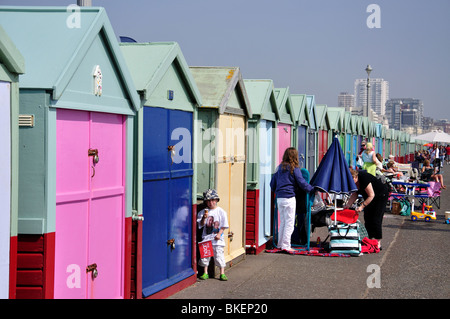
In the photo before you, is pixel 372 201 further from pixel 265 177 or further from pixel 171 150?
pixel 171 150

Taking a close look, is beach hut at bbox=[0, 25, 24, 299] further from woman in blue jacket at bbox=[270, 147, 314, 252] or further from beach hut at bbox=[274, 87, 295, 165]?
beach hut at bbox=[274, 87, 295, 165]

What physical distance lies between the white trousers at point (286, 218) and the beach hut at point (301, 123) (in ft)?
11.4

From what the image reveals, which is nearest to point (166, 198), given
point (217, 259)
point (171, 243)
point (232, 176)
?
point (171, 243)

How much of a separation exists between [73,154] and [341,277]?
4794 mm

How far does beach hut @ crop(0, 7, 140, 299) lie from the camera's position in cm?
494

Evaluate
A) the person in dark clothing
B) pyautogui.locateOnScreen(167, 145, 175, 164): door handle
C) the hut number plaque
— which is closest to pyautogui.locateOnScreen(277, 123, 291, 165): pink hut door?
the person in dark clothing

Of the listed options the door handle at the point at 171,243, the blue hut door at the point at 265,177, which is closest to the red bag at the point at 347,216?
the blue hut door at the point at 265,177

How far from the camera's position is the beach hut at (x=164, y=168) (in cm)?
684

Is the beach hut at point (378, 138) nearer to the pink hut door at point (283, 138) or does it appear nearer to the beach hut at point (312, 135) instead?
the beach hut at point (312, 135)

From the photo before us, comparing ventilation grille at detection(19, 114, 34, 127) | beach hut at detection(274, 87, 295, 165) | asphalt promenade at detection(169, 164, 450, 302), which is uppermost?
beach hut at detection(274, 87, 295, 165)

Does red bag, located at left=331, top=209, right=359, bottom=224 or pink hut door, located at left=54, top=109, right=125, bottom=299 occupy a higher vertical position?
pink hut door, located at left=54, top=109, right=125, bottom=299

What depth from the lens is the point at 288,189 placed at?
1080 centimetres

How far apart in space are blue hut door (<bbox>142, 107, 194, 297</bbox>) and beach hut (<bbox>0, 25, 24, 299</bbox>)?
244 centimetres
